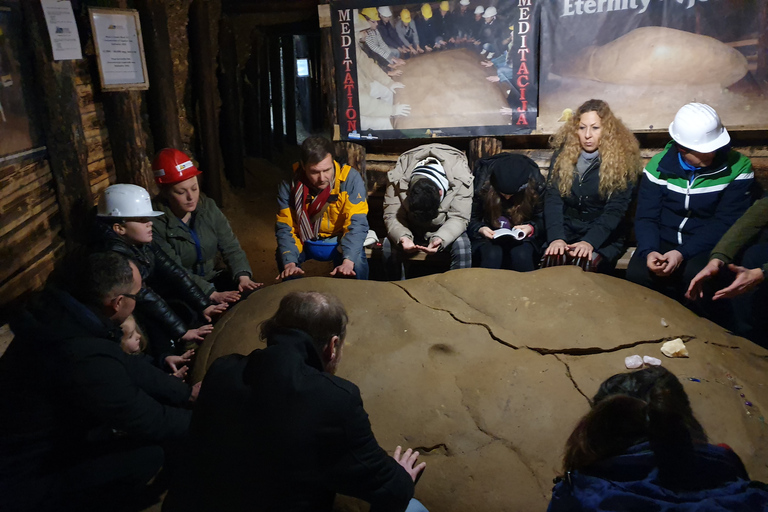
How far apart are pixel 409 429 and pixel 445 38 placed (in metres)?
3.57

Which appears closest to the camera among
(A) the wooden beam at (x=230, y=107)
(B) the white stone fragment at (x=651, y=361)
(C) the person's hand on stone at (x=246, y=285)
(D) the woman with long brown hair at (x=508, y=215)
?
(B) the white stone fragment at (x=651, y=361)

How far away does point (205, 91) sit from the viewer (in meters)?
6.44

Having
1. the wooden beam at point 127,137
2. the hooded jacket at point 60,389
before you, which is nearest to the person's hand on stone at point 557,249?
the hooded jacket at point 60,389

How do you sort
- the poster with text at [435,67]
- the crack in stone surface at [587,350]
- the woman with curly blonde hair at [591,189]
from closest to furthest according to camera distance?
the crack in stone surface at [587,350]
the woman with curly blonde hair at [591,189]
the poster with text at [435,67]

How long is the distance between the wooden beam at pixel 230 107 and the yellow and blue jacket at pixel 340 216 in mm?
3125

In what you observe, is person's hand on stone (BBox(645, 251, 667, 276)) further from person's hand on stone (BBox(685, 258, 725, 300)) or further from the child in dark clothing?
the child in dark clothing

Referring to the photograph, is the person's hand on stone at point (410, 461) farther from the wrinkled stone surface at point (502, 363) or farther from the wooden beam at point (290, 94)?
the wooden beam at point (290, 94)

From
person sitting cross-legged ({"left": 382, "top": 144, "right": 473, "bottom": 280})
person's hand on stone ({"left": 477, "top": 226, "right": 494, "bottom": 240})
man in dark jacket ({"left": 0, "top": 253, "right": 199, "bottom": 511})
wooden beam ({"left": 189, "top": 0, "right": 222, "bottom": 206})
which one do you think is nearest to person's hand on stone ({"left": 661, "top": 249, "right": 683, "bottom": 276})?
→ person's hand on stone ({"left": 477, "top": 226, "right": 494, "bottom": 240})

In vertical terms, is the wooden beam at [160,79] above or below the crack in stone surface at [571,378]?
above

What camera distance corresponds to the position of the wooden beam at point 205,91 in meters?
6.22

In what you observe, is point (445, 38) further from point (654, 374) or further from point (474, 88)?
point (654, 374)

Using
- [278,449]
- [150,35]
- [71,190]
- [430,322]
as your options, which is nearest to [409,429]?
[430,322]

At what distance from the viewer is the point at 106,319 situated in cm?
229

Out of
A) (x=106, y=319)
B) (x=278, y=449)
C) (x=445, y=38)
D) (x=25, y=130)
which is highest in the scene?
(x=445, y=38)
